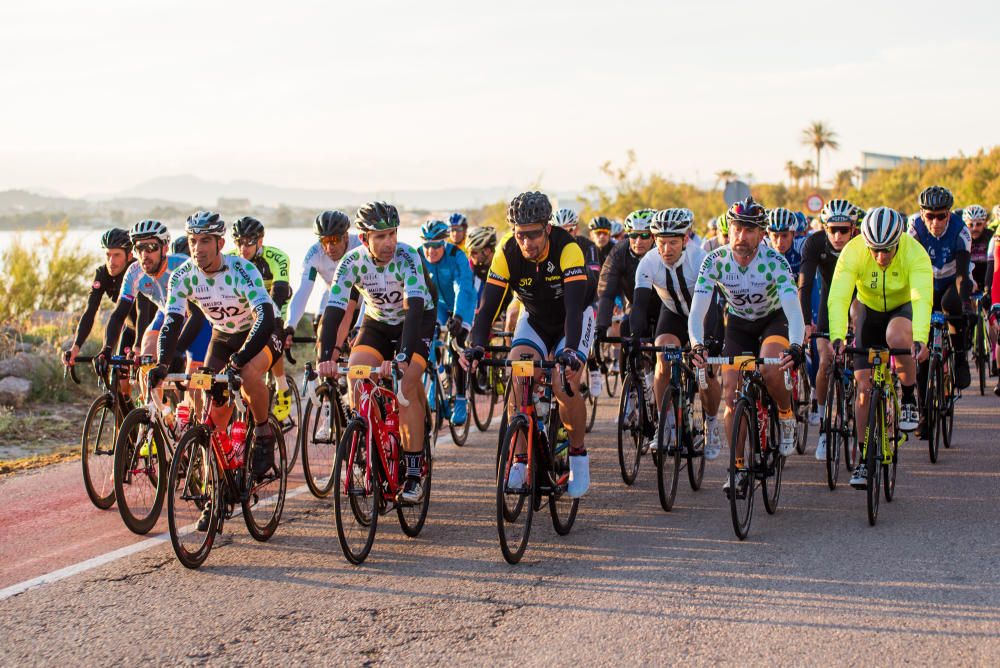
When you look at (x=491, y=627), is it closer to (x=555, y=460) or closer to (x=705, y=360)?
(x=555, y=460)

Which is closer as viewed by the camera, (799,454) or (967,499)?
(967,499)

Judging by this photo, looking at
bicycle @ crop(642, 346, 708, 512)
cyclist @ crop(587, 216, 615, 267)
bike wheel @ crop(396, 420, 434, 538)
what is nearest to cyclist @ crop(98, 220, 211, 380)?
bike wheel @ crop(396, 420, 434, 538)

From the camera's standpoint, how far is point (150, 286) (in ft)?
27.9

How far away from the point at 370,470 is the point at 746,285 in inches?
131

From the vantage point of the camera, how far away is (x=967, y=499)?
7875 mm

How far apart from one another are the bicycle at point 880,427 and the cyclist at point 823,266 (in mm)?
1385

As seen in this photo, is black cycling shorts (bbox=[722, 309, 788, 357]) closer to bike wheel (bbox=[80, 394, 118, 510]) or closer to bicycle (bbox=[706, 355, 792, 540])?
bicycle (bbox=[706, 355, 792, 540])

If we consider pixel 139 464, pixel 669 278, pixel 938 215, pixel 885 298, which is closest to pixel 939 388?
pixel 885 298

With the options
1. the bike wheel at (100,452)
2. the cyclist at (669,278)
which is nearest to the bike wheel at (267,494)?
the bike wheel at (100,452)

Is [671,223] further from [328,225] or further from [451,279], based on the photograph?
[328,225]

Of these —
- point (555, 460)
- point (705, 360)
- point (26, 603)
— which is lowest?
point (26, 603)

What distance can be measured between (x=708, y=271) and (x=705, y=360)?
1007 mm

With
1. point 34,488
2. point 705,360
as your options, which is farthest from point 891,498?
point 34,488

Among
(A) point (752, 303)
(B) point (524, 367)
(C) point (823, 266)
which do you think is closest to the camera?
(B) point (524, 367)
